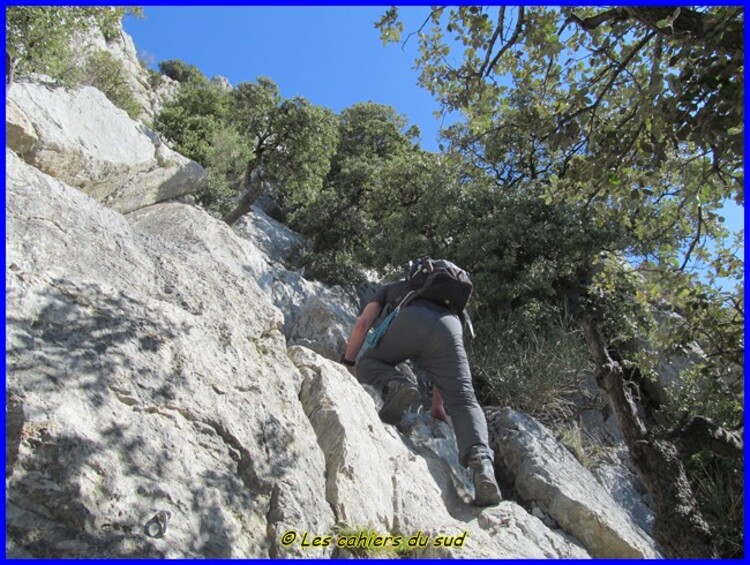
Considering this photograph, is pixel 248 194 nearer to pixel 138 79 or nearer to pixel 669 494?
pixel 669 494

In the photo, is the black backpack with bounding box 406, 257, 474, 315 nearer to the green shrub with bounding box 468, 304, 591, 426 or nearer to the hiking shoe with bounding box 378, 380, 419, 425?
the hiking shoe with bounding box 378, 380, 419, 425

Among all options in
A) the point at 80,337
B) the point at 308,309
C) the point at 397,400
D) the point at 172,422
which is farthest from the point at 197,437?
the point at 308,309

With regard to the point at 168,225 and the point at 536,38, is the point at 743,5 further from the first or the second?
the point at 168,225

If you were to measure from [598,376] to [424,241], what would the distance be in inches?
221

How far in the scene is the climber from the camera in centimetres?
475

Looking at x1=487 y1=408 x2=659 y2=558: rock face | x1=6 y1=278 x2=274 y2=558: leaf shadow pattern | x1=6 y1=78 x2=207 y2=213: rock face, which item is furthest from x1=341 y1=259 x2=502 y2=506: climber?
x1=6 y1=78 x2=207 y2=213: rock face

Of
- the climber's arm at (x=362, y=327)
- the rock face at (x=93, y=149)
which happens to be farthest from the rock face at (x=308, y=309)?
the rock face at (x=93, y=149)

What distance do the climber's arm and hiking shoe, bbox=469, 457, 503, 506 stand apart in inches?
70.5

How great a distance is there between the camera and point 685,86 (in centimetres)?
399

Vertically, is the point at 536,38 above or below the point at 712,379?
above

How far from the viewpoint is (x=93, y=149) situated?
8.80 meters

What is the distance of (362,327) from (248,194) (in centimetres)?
1076

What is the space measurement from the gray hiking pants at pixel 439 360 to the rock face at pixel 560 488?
120 cm

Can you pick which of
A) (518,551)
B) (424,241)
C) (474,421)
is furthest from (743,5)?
(424,241)
